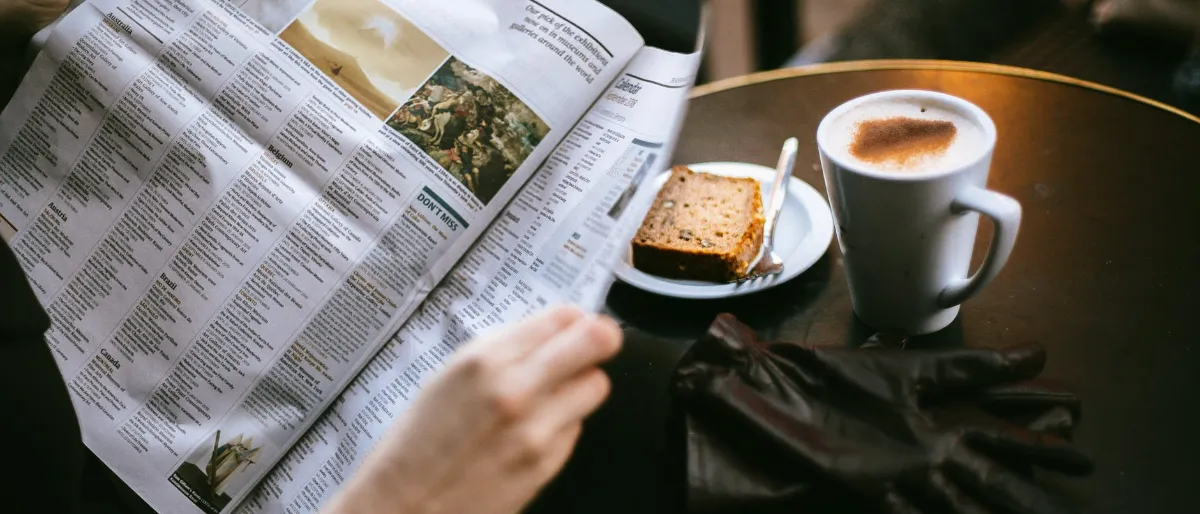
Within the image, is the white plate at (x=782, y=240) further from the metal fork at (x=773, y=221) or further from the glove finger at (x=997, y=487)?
the glove finger at (x=997, y=487)

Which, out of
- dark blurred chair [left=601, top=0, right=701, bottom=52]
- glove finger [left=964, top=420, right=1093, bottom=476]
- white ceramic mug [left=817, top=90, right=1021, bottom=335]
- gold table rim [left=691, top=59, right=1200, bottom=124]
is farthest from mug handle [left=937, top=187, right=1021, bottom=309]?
gold table rim [left=691, top=59, right=1200, bottom=124]

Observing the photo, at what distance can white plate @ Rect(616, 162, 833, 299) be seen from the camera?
60 centimetres

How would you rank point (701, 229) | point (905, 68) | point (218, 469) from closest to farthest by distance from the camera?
point (218, 469) < point (701, 229) < point (905, 68)

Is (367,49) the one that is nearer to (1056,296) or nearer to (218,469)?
(218,469)

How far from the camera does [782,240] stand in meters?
0.66

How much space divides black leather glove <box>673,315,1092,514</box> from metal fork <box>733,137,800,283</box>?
107 mm

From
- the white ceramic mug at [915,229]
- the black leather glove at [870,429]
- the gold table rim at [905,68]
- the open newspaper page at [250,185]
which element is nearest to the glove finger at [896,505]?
the black leather glove at [870,429]

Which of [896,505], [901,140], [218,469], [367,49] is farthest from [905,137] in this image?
[218,469]

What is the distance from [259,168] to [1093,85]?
670 mm

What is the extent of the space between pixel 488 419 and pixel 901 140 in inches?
12.1

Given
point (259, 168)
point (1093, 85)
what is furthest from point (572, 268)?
point (1093, 85)

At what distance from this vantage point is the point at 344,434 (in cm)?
54

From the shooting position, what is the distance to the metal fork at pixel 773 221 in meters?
0.62

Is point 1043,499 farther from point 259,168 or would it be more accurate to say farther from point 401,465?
point 259,168
